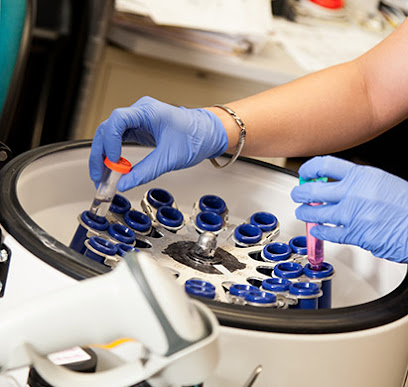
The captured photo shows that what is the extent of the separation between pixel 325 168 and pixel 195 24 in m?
1.19

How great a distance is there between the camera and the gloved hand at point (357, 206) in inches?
33.8

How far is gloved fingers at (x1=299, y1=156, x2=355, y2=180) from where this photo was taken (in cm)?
85

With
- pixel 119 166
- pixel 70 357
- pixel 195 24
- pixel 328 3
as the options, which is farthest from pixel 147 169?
pixel 328 3

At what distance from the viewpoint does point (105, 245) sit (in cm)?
81

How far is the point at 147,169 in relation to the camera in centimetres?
91

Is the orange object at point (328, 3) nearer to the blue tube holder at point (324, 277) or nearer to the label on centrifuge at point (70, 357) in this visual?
the blue tube holder at point (324, 277)

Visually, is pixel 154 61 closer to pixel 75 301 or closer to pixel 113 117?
pixel 113 117

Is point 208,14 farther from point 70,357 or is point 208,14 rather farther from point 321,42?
point 70,357

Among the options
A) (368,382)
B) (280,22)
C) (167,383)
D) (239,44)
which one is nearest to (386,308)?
(368,382)

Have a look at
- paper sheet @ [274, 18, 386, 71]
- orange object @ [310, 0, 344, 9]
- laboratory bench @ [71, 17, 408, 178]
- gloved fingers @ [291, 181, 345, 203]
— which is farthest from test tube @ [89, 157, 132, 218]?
orange object @ [310, 0, 344, 9]

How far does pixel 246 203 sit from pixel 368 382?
41 centimetres

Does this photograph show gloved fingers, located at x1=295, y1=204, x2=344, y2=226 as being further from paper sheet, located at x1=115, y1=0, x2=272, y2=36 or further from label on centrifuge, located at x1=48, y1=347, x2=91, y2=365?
paper sheet, located at x1=115, y1=0, x2=272, y2=36

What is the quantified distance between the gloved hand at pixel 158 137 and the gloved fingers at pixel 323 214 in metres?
0.19

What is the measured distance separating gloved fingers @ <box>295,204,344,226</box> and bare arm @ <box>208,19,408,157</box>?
206 millimetres
